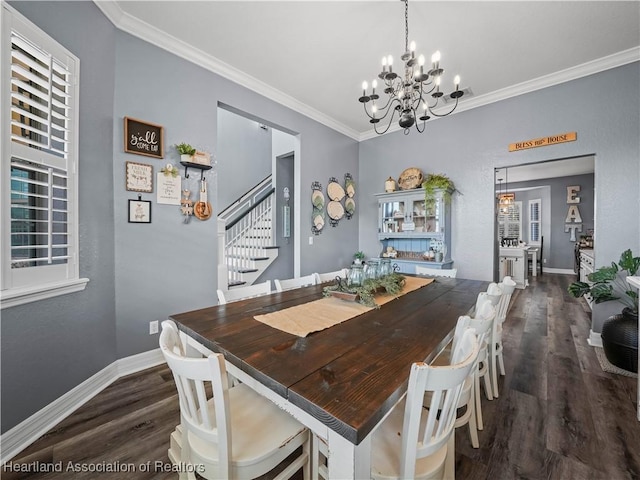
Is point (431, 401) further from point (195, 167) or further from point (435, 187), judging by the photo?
point (435, 187)

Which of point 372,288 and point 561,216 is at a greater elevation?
point 561,216

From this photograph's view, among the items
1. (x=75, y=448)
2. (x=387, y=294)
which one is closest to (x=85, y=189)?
(x=75, y=448)

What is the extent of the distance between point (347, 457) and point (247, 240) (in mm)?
4197

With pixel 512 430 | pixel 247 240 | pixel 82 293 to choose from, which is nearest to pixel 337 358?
pixel 512 430

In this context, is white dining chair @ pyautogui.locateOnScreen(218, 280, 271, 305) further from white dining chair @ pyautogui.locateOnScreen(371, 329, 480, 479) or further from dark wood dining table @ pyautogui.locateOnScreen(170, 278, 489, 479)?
white dining chair @ pyautogui.locateOnScreen(371, 329, 480, 479)

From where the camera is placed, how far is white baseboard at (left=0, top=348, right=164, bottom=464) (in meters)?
1.47

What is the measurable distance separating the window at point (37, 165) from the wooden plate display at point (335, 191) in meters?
3.08

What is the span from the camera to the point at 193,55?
105 inches

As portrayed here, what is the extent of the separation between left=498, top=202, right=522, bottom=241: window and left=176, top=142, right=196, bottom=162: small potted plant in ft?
30.5

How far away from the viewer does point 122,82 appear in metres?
2.27

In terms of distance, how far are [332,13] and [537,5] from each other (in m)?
1.67

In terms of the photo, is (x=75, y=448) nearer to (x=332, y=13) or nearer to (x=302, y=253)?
(x=302, y=253)

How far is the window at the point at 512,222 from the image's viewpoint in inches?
337

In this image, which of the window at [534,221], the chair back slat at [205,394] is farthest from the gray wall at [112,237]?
the window at [534,221]
